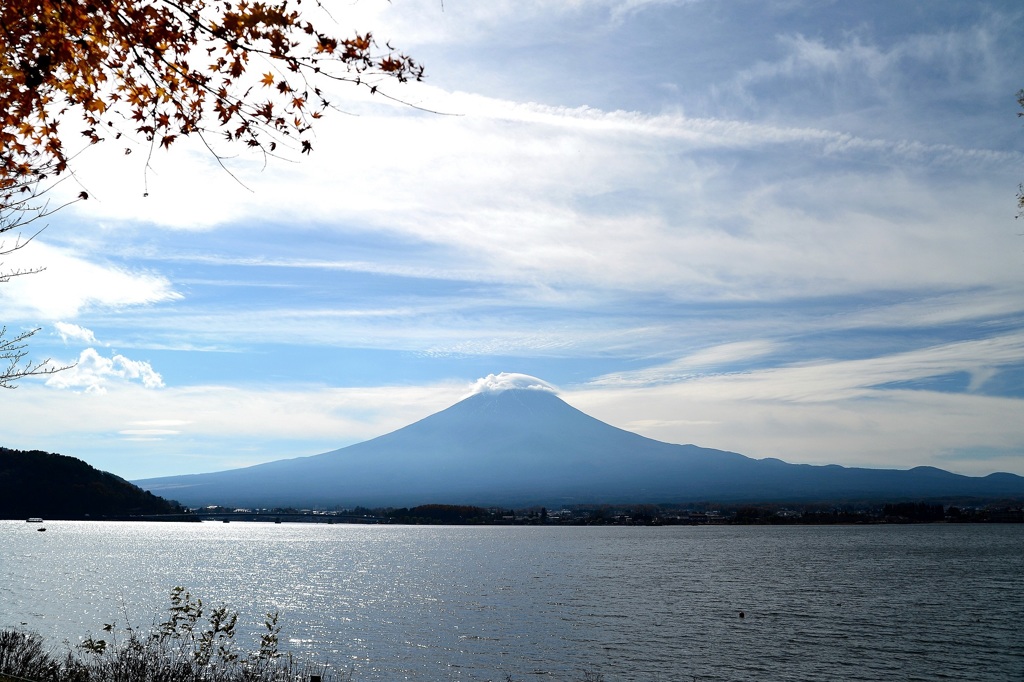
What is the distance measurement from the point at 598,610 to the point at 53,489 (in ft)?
549

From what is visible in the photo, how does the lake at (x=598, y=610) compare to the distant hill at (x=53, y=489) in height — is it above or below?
below

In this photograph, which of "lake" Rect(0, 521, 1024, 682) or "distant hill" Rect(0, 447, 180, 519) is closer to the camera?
"lake" Rect(0, 521, 1024, 682)

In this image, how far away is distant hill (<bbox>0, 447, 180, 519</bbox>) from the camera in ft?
578

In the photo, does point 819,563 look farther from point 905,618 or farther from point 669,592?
point 905,618

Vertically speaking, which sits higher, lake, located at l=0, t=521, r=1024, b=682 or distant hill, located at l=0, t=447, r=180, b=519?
distant hill, located at l=0, t=447, r=180, b=519

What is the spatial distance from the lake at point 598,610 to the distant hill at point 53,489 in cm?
6944

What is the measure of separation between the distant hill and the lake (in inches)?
2734

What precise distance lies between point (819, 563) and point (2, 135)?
105380mm

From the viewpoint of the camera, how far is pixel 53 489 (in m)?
179

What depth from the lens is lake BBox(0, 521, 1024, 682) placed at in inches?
1451

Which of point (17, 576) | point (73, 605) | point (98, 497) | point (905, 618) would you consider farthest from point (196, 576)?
point (98, 497)

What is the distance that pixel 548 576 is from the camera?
84625mm

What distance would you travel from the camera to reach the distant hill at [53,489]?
176 metres

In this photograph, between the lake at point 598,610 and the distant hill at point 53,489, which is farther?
the distant hill at point 53,489
